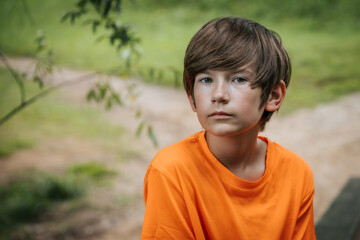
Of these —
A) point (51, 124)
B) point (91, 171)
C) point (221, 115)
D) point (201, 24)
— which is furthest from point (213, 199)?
point (201, 24)

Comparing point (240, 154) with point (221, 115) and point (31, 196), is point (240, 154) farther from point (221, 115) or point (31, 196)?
point (31, 196)

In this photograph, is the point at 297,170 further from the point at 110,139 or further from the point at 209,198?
the point at 110,139

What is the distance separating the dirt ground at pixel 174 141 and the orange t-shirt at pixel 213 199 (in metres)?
2.53

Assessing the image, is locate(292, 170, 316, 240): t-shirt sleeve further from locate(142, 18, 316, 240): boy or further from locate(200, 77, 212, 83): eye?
locate(200, 77, 212, 83): eye

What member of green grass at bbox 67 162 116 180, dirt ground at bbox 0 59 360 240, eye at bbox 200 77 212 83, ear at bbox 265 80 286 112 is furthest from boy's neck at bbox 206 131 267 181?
green grass at bbox 67 162 116 180

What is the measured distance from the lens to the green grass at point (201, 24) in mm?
7285

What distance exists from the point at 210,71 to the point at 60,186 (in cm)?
347

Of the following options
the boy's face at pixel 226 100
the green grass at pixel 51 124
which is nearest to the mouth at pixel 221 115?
the boy's face at pixel 226 100

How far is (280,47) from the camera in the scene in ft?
4.60

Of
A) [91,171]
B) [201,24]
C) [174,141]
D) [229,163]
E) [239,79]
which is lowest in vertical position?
[229,163]

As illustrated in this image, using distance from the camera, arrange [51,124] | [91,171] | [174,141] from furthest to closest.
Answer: [51,124] → [174,141] → [91,171]

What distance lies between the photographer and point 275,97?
4.72 ft

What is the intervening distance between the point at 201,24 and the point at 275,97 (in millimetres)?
8764

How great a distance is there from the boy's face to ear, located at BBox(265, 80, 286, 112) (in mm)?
98
